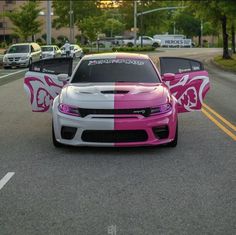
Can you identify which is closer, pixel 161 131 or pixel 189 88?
pixel 161 131

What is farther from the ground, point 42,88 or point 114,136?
point 42,88

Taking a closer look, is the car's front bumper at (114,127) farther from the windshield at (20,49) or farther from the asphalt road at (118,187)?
the windshield at (20,49)

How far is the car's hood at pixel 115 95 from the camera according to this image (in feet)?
24.9

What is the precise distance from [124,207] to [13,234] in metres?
1.22

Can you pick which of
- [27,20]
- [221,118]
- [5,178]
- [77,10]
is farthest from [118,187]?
[77,10]

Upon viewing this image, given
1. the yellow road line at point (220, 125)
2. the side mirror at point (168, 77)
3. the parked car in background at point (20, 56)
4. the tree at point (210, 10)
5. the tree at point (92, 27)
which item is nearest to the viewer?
the side mirror at point (168, 77)

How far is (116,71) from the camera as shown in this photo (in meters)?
8.94

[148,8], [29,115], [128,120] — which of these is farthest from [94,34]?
[128,120]

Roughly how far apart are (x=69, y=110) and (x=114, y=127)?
74cm

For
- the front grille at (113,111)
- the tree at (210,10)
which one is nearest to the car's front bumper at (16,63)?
the tree at (210,10)

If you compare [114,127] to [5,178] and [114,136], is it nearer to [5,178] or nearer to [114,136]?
[114,136]

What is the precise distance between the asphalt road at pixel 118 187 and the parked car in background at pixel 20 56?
2409 cm

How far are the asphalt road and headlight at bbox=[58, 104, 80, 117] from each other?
63 cm

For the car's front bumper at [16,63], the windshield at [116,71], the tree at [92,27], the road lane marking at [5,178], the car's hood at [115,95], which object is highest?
the tree at [92,27]
